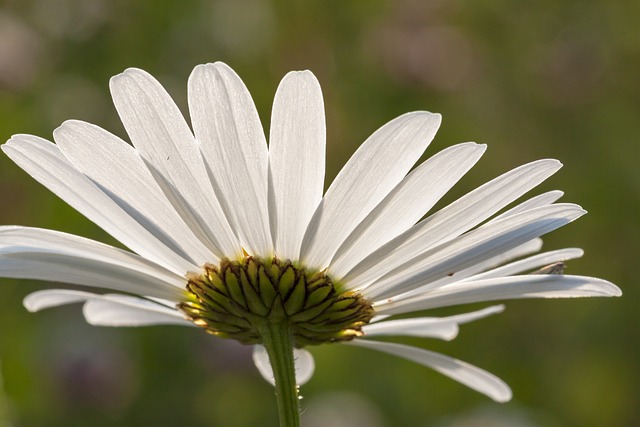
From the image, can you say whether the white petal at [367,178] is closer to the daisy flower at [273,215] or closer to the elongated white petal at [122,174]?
the daisy flower at [273,215]

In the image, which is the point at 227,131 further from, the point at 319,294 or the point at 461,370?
the point at 461,370

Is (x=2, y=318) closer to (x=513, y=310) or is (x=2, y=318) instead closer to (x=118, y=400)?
(x=118, y=400)

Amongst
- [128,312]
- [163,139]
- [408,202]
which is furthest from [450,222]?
[128,312]

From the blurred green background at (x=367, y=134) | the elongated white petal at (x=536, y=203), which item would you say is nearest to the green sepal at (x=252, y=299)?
the elongated white petal at (x=536, y=203)

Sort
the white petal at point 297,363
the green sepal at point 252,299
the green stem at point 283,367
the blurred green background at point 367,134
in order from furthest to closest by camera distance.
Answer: the blurred green background at point 367,134 < the white petal at point 297,363 < the green sepal at point 252,299 < the green stem at point 283,367

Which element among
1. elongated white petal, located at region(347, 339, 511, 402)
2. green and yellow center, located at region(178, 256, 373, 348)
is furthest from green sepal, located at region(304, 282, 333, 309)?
elongated white petal, located at region(347, 339, 511, 402)

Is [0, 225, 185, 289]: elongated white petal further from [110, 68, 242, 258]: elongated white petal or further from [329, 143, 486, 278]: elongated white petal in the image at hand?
[329, 143, 486, 278]: elongated white petal
